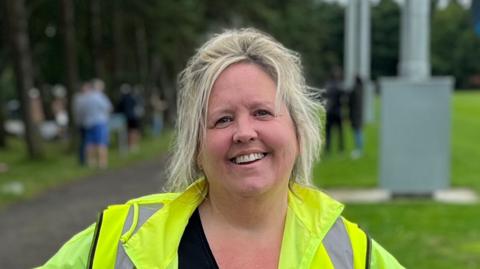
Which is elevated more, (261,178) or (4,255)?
(261,178)

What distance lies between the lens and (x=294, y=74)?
2.54 metres

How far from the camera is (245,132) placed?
2.37 metres

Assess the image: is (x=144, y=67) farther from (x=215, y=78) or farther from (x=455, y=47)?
(x=455, y=47)

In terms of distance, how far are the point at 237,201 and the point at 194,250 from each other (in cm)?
19

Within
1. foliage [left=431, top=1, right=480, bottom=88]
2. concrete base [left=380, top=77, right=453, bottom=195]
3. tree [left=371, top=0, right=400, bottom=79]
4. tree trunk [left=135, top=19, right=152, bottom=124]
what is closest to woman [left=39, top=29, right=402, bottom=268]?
concrete base [left=380, top=77, right=453, bottom=195]

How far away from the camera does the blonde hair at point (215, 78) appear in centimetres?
246

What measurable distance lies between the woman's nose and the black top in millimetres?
307

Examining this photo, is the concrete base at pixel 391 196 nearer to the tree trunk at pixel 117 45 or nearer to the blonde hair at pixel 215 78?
the blonde hair at pixel 215 78

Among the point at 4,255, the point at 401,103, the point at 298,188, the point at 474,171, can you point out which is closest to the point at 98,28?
the point at 474,171

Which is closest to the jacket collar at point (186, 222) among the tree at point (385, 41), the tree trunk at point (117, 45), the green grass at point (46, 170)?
the green grass at point (46, 170)

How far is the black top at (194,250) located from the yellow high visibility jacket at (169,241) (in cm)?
3

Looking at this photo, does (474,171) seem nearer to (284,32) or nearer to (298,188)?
(298,188)

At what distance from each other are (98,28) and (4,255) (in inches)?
784

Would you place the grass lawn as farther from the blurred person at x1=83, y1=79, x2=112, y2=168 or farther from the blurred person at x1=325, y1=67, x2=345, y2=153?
the blurred person at x1=83, y1=79, x2=112, y2=168
